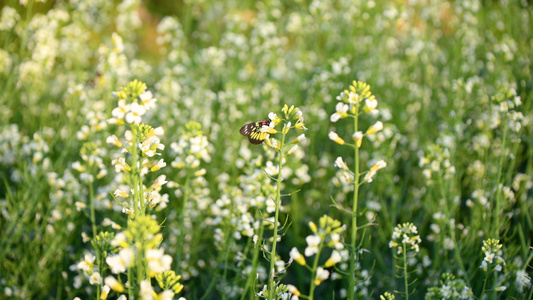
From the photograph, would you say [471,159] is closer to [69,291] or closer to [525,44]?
[525,44]

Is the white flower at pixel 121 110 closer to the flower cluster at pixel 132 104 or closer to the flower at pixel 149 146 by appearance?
the flower cluster at pixel 132 104

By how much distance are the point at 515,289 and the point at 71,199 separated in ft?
9.16

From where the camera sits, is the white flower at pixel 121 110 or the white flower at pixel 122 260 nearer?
the white flower at pixel 122 260

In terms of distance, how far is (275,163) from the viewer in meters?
2.74

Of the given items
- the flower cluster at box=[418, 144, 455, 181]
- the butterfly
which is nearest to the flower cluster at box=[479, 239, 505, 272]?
the flower cluster at box=[418, 144, 455, 181]

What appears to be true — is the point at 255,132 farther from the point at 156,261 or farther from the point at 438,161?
the point at 438,161

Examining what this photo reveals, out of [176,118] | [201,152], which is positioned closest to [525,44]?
[176,118]

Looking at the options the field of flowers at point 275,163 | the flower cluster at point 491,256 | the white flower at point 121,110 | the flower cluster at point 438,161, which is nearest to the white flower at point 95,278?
the field of flowers at point 275,163

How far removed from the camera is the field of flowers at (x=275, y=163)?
1.87 metres

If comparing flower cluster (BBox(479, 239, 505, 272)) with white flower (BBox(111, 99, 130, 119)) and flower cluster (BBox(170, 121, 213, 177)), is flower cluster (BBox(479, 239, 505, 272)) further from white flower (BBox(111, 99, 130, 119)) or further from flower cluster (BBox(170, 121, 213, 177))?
white flower (BBox(111, 99, 130, 119))

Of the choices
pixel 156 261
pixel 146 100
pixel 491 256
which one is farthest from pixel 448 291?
pixel 146 100

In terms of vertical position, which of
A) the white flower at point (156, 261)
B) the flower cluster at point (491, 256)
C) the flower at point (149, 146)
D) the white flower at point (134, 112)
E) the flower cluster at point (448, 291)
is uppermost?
the white flower at point (134, 112)

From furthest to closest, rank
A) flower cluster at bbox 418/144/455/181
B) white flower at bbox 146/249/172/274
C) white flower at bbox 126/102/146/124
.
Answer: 1. flower cluster at bbox 418/144/455/181
2. white flower at bbox 126/102/146/124
3. white flower at bbox 146/249/172/274

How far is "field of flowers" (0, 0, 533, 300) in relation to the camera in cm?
187
